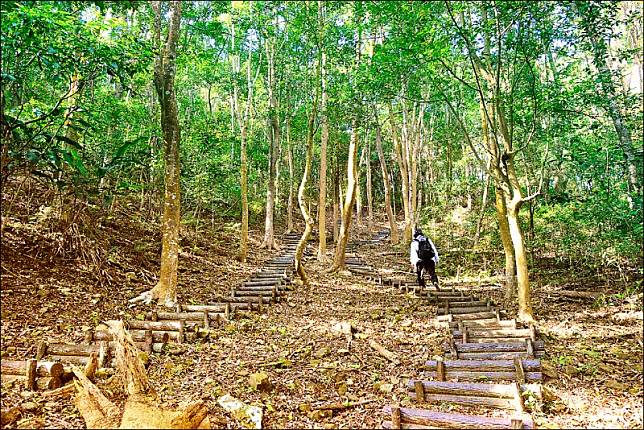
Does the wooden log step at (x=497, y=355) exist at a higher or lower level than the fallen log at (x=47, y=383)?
lower

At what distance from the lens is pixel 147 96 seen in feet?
53.4

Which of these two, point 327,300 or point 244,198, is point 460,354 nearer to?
point 327,300

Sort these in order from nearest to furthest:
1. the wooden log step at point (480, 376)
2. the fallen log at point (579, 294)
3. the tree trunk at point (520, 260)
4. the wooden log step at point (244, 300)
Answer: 1. the wooden log step at point (480, 376)
2. the tree trunk at point (520, 260)
3. the wooden log step at point (244, 300)
4. the fallen log at point (579, 294)

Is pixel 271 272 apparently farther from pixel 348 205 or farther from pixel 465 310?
pixel 465 310

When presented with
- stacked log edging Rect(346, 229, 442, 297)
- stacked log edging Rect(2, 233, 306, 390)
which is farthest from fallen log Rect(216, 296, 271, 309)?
stacked log edging Rect(346, 229, 442, 297)

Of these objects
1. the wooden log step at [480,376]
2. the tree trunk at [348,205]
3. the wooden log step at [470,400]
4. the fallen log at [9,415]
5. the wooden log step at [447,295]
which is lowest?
the wooden log step at [470,400]

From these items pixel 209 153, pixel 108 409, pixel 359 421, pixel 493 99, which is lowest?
pixel 359 421

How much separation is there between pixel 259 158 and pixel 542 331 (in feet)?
59.1

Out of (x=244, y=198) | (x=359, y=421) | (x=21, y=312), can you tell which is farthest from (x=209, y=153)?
(x=359, y=421)

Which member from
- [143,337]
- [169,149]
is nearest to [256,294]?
[169,149]

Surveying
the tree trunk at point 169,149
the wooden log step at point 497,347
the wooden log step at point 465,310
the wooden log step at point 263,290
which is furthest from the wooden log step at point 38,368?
the wooden log step at point 465,310

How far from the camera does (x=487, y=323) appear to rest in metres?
7.49

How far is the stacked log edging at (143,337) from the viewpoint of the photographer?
4.70 meters

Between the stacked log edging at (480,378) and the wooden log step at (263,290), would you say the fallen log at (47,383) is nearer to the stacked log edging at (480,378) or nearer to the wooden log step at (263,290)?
the stacked log edging at (480,378)
